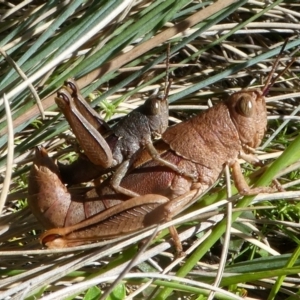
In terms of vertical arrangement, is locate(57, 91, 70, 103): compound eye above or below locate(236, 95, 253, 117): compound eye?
above

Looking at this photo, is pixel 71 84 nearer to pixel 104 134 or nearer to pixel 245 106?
pixel 104 134

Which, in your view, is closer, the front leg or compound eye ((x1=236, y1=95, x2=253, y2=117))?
the front leg

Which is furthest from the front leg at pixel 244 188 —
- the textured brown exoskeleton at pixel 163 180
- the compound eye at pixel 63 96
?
the compound eye at pixel 63 96

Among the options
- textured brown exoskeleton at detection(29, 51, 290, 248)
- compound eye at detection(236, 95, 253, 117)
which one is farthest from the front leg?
compound eye at detection(236, 95, 253, 117)

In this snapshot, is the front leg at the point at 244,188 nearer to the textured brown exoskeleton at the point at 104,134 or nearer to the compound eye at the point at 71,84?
the textured brown exoskeleton at the point at 104,134

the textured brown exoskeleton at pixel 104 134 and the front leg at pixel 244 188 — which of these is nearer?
the front leg at pixel 244 188

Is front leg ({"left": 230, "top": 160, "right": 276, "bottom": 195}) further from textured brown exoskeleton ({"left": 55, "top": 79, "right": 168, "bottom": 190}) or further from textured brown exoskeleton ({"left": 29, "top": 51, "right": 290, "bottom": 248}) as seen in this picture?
textured brown exoskeleton ({"left": 55, "top": 79, "right": 168, "bottom": 190})

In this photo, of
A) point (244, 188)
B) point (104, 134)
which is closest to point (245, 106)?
point (244, 188)

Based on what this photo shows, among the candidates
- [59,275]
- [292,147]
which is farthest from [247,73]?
[59,275]
